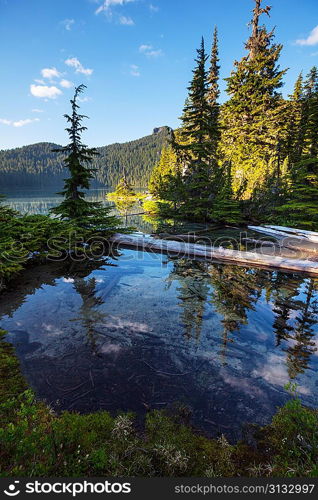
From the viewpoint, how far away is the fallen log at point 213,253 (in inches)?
466

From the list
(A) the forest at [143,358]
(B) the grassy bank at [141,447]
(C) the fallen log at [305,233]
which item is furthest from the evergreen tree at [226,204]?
(B) the grassy bank at [141,447]

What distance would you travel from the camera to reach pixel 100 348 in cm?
568

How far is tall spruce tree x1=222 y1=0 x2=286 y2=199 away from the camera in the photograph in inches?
1150

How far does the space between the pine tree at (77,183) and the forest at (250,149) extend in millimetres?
12205

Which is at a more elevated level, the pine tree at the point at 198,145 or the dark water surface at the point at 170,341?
the pine tree at the point at 198,145

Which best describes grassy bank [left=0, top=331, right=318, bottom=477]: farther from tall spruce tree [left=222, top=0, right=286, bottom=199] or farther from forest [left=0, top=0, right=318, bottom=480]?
tall spruce tree [left=222, top=0, right=286, bottom=199]

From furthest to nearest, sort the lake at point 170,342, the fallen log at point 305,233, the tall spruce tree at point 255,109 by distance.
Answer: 1. the tall spruce tree at point 255,109
2. the fallen log at point 305,233
3. the lake at point 170,342

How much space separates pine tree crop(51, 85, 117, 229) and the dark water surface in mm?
4977

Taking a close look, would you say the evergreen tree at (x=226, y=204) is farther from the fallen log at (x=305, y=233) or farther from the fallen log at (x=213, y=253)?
the fallen log at (x=213, y=253)

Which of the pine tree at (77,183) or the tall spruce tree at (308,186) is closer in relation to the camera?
the pine tree at (77,183)

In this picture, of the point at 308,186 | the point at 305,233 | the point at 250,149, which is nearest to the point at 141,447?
the point at 305,233

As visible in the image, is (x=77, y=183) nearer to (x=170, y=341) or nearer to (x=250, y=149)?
(x=170, y=341)

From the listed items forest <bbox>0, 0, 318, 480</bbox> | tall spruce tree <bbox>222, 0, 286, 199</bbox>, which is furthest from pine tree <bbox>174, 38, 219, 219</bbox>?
forest <bbox>0, 0, 318, 480</bbox>

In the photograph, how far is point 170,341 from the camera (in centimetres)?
604
